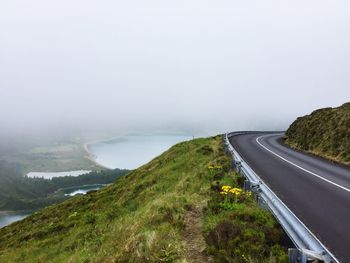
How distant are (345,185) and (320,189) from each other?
6.89 ft

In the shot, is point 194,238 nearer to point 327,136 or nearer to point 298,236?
point 298,236

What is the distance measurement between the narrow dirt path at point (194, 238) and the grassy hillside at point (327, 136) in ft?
70.8

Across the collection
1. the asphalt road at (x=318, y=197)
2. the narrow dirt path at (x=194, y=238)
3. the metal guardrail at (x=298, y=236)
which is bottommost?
the asphalt road at (x=318, y=197)

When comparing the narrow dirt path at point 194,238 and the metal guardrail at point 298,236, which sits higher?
the metal guardrail at point 298,236

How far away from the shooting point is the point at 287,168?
24156 mm

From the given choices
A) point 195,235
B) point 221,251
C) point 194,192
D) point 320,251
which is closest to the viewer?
point 320,251

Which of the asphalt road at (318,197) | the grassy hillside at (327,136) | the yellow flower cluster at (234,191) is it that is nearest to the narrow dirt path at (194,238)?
the yellow flower cluster at (234,191)

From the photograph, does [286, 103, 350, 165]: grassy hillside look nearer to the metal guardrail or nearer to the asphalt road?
the asphalt road

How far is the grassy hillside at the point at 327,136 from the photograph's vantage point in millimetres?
33406

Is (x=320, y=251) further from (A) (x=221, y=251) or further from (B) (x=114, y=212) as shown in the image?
(B) (x=114, y=212)

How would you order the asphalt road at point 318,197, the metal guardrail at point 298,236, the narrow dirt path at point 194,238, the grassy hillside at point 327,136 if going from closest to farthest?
1. the metal guardrail at point 298,236
2. the narrow dirt path at point 194,238
3. the asphalt road at point 318,197
4. the grassy hillside at point 327,136

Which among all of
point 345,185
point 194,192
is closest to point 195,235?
point 194,192

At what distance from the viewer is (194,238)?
9797mm

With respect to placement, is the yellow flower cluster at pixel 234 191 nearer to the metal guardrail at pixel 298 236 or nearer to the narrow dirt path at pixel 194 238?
the metal guardrail at pixel 298 236
